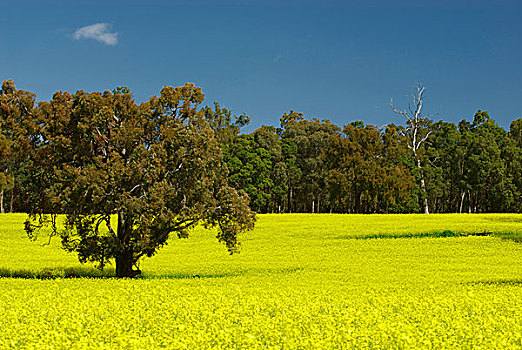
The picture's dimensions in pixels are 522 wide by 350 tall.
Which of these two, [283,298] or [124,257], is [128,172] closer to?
[124,257]

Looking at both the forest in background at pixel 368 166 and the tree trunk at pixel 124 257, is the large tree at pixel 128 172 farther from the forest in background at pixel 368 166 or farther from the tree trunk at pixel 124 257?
the forest in background at pixel 368 166

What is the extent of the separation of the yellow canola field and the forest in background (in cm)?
2838

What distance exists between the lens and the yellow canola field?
9.69m

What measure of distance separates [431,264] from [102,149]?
1667 cm

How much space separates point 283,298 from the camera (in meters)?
15.1

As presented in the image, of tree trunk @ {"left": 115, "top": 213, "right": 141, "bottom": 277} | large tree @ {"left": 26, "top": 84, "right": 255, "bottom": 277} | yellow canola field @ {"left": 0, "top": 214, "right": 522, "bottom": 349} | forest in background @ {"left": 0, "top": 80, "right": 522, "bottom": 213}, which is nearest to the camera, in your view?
yellow canola field @ {"left": 0, "top": 214, "right": 522, "bottom": 349}

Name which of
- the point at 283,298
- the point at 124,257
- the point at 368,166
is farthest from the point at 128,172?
the point at 368,166

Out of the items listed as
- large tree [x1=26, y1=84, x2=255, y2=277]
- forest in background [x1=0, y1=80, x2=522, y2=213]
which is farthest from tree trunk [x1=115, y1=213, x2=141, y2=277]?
forest in background [x1=0, y1=80, x2=522, y2=213]

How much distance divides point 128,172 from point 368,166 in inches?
1845

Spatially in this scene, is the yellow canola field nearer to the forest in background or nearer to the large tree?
the large tree

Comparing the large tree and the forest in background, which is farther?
the forest in background

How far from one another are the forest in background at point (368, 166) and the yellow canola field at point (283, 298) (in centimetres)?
2838

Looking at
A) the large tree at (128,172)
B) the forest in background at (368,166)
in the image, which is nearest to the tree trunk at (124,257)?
the large tree at (128,172)

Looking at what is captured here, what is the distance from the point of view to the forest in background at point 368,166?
212 feet
